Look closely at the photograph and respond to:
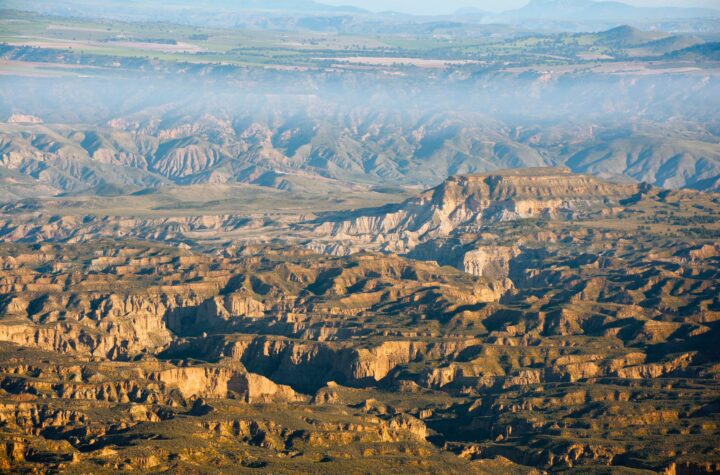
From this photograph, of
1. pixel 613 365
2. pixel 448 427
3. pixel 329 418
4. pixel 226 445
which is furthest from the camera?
pixel 613 365

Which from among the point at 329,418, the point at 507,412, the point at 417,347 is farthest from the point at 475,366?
the point at 329,418

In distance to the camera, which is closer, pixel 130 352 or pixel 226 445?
pixel 226 445

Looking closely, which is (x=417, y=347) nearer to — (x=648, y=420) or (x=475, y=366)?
(x=475, y=366)

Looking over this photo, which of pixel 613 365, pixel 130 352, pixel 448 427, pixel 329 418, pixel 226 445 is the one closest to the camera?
pixel 226 445

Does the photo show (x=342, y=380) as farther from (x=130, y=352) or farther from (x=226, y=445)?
(x=226, y=445)

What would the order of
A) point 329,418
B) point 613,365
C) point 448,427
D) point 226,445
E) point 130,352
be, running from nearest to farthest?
point 226,445 < point 329,418 < point 448,427 < point 613,365 < point 130,352

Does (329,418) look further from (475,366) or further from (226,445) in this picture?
(475,366)

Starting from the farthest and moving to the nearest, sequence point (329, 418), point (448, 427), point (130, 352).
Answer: point (130, 352) → point (448, 427) → point (329, 418)

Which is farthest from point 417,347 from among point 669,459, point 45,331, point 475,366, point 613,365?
point 669,459

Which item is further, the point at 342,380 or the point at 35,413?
the point at 342,380
